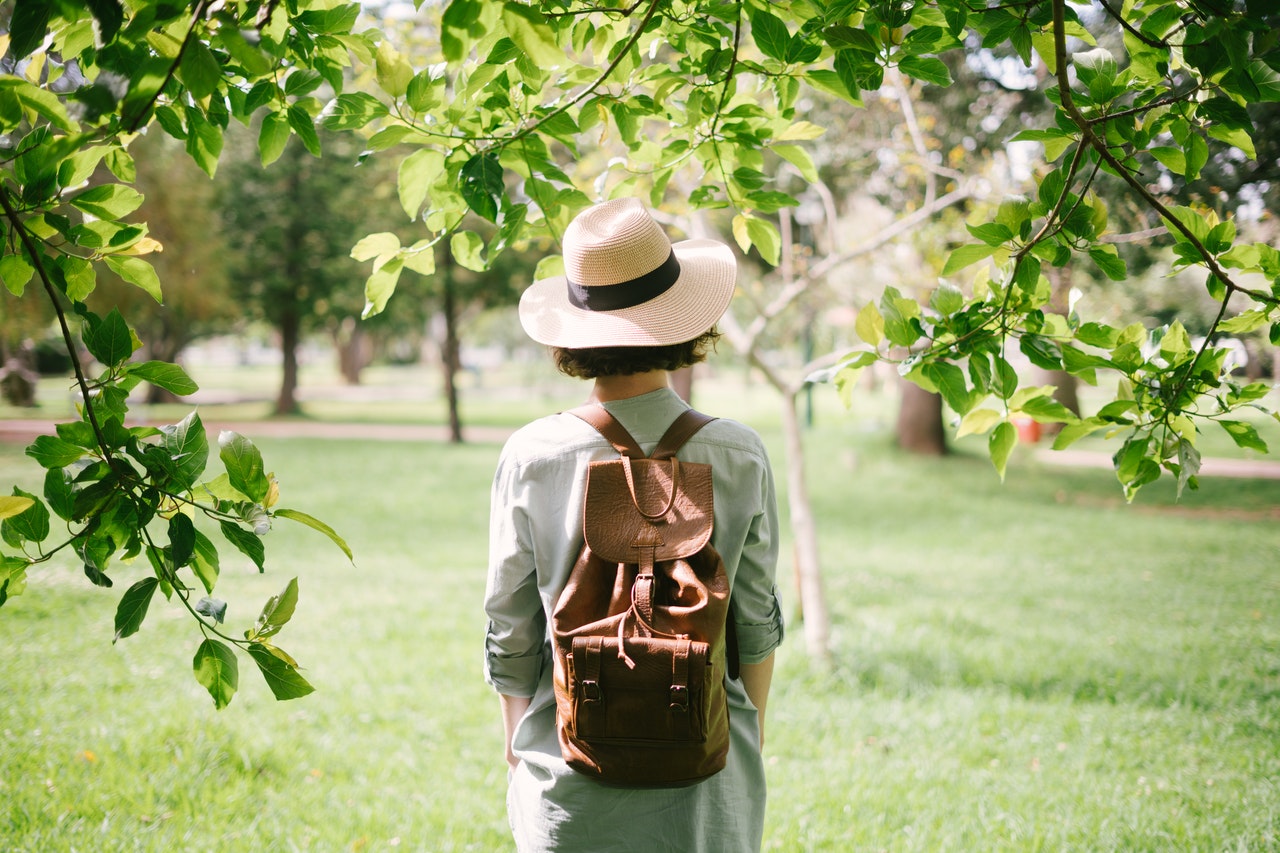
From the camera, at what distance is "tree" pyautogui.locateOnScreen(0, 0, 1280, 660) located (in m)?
1.54

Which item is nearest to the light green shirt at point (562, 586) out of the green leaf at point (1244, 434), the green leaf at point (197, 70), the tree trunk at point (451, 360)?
the green leaf at point (197, 70)

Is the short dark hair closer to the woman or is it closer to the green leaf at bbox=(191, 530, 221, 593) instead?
the woman

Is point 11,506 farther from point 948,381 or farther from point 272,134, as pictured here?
point 948,381

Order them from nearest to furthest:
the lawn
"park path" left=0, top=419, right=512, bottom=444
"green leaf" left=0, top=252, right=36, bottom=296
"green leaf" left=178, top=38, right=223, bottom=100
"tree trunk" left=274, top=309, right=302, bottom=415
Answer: "green leaf" left=178, top=38, right=223, bottom=100
"green leaf" left=0, top=252, right=36, bottom=296
the lawn
"park path" left=0, top=419, right=512, bottom=444
"tree trunk" left=274, top=309, right=302, bottom=415

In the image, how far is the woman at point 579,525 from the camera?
5.63 feet

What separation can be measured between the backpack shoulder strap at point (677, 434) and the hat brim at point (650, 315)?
6.3 inches

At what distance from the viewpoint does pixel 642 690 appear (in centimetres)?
156

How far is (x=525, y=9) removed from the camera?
1186mm

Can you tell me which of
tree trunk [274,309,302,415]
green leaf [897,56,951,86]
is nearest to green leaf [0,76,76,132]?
green leaf [897,56,951,86]

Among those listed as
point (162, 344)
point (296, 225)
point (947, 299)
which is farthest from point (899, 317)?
point (162, 344)

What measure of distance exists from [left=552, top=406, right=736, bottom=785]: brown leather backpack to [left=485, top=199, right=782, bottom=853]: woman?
0.08 meters

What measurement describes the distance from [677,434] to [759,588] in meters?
0.37

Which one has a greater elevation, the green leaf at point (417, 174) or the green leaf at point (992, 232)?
the green leaf at point (417, 174)

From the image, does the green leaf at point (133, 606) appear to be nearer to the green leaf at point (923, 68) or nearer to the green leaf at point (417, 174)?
the green leaf at point (417, 174)
